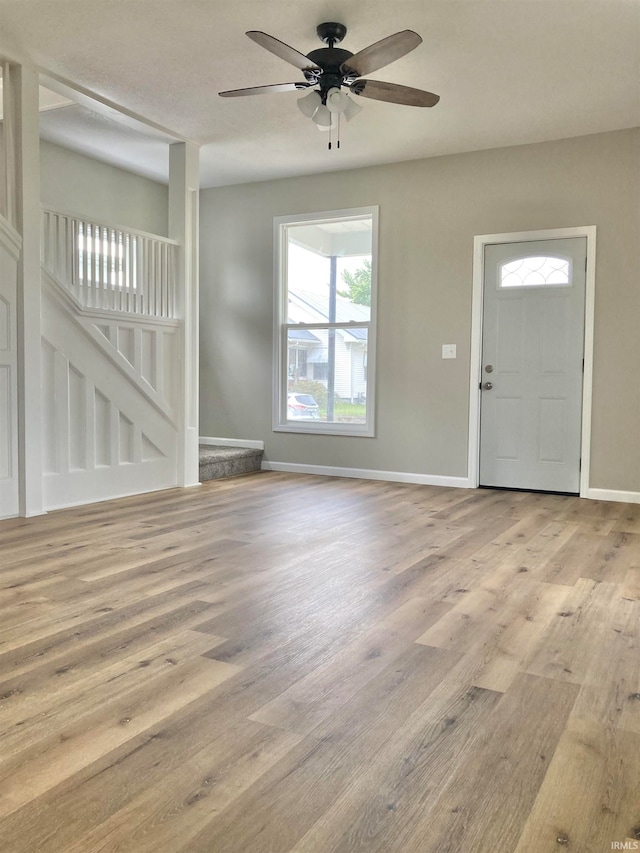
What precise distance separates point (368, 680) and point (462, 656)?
36cm

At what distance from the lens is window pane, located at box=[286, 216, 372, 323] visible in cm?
603

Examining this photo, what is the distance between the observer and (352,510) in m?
4.48

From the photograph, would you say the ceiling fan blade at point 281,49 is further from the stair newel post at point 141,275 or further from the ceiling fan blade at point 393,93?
the stair newel post at point 141,275

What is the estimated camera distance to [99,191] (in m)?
5.93

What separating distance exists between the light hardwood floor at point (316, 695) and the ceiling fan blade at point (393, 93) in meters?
2.37

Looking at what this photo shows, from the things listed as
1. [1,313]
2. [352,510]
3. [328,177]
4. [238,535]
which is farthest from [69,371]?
[328,177]

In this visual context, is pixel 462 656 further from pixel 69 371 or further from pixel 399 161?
pixel 399 161

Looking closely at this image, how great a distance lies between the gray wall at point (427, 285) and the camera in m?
4.95

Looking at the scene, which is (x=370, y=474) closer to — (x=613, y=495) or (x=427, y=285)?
(x=427, y=285)

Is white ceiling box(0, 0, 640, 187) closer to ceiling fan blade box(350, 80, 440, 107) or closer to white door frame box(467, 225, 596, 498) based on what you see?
ceiling fan blade box(350, 80, 440, 107)

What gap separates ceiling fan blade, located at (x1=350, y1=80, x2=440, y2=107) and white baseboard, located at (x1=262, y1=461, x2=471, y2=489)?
306cm

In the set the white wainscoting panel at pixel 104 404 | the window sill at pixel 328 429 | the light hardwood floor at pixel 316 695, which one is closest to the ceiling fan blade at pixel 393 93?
the white wainscoting panel at pixel 104 404

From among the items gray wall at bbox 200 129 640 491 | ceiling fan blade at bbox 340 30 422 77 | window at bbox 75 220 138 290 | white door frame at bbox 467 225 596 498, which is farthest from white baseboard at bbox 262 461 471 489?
ceiling fan blade at bbox 340 30 422 77

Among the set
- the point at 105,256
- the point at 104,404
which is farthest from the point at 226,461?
the point at 105,256
